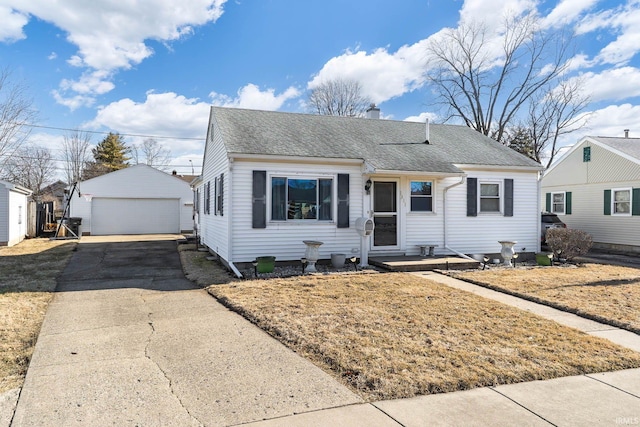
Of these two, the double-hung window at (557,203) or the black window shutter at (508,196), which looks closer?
the black window shutter at (508,196)

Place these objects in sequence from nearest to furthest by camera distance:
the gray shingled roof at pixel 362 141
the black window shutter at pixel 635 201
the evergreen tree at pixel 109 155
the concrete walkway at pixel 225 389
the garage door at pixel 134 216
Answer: the concrete walkway at pixel 225 389 → the gray shingled roof at pixel 362 141 → the black window shutter at pixel 635 201 → the garage door at pixel 134 216 → the evergreen tree at pixel 109 155

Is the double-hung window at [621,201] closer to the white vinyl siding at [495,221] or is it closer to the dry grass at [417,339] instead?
the white vinyl siding at [495,221]

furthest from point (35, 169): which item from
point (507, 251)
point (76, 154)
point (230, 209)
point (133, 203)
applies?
point (507, 251)

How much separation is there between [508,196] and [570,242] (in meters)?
Result: 2.20

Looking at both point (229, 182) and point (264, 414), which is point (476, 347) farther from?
point (229, 182)

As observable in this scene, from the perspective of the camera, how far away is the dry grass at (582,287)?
6.37 meters

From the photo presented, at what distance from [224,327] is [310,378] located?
2.13m

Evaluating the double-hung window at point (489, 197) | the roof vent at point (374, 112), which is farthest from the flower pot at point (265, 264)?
the roof vent at point (374, 112)

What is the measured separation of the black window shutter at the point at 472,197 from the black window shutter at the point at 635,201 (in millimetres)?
8888

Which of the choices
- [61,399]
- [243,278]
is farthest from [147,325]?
[243,278]

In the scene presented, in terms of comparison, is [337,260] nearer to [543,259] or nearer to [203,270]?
[203,270]

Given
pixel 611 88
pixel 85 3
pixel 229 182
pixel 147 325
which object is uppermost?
pixel 611 88

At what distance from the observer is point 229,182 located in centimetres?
1000

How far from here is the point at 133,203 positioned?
24469mm
